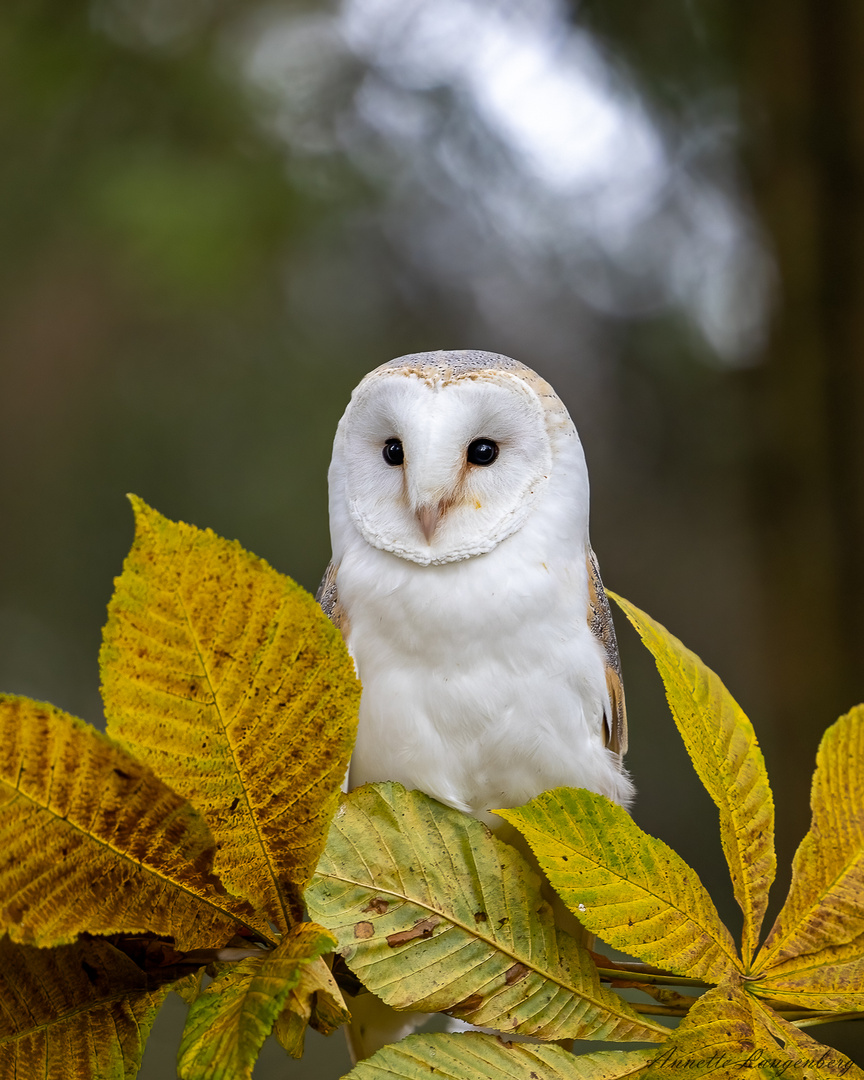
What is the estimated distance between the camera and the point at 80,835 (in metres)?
0.19

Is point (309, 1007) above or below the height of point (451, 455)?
below

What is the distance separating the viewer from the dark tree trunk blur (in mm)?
1146

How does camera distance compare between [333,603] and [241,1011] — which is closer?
[241,1011]

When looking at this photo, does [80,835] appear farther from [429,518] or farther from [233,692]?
[429,518]

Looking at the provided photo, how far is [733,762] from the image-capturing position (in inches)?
10.6

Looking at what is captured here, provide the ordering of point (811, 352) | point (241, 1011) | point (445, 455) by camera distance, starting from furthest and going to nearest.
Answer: point (811, 352)
point (445, 455)
point (241, 1011)

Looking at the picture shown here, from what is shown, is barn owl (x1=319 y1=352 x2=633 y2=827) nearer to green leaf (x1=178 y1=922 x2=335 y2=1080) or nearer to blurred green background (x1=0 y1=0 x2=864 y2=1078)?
green leaf (x1=178 y1=922 x2=335 y2=1080)

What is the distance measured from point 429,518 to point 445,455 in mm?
30

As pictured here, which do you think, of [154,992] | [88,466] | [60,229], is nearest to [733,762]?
[154,992]

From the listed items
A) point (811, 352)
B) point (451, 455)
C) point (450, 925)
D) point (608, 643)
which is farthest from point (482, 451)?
point (811, 352)

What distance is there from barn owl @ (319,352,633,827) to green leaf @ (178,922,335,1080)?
22cm

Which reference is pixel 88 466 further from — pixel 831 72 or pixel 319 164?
pixel 831 72

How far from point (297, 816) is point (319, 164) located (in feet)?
4.33

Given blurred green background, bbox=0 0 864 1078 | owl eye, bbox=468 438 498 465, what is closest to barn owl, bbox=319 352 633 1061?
owl eye, bbox=468 438 498 465
